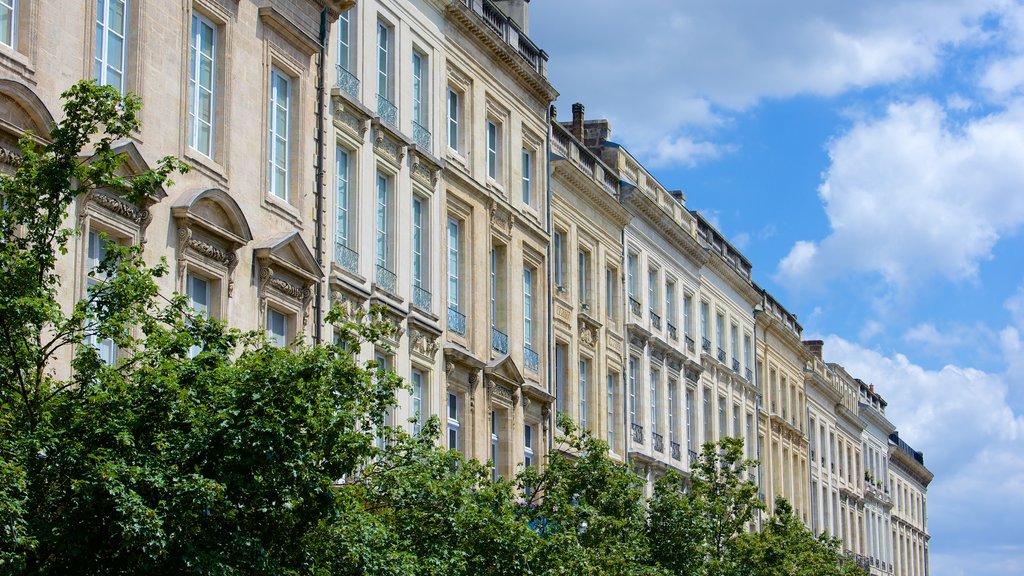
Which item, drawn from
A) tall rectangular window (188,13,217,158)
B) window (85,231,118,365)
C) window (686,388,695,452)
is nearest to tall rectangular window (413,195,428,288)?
tall rectangular window (188,13,217,158)

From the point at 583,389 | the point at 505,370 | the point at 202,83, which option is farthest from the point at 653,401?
the point at 202,83

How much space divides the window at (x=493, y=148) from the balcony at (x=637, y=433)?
1212cm

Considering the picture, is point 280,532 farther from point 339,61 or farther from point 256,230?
point 339,61

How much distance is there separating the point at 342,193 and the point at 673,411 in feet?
78.3

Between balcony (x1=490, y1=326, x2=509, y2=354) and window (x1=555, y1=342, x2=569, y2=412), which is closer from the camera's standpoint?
balcony (x1=490, y1=326, x2=509, y2=354)

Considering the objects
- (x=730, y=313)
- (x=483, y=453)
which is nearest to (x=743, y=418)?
(x=730, y=313)

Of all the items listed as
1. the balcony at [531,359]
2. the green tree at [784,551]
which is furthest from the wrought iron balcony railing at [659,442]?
the balcony at [531,359]

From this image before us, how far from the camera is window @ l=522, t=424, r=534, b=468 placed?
41031mm

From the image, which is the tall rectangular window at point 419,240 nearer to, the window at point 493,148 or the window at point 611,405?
the window at point 493,148

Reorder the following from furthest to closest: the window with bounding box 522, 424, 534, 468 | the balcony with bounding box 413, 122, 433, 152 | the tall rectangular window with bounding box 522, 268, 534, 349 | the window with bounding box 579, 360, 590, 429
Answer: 1. the window with bounding box 579, 360, 590, 429
2. the tall rectangular window with bounding box 522, 268, 534, 349
3. the window with bounding box 522, 424, 534, 468
4. the balcony with bounding box 413, 122, 433, 152

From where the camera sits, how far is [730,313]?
6275cm

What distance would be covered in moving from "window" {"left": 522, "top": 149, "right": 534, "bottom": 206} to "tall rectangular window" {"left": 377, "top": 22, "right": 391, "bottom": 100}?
26.7 feet

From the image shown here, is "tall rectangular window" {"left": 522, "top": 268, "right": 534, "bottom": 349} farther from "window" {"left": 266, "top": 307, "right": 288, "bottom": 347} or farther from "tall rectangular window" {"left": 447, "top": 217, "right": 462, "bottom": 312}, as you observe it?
"window" {"left": 266, "top": 307, "right": 288, "bottom": 347}

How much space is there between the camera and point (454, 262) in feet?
124
